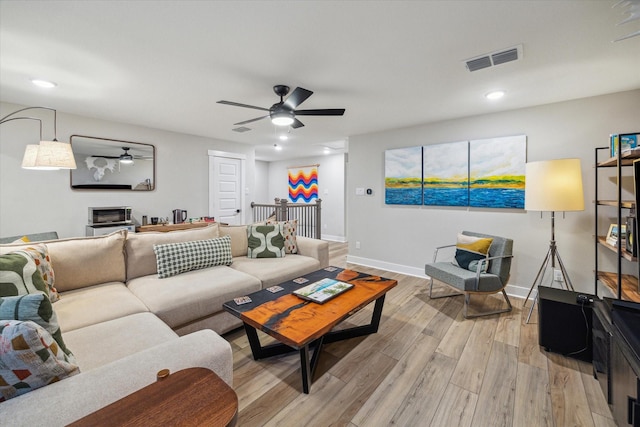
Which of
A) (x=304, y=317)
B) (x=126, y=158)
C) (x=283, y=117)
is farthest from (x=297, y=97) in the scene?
(x=126, y=158)

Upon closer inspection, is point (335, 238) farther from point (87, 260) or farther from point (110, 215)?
point (87, 260)

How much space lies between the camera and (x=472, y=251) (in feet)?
10.0

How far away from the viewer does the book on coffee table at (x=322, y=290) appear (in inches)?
80.4

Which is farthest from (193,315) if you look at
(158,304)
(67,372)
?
(67,372)

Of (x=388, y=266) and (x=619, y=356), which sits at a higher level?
(x=619, y=356)

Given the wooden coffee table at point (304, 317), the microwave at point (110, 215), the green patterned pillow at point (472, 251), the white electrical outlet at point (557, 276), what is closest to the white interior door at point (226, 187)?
the microwave at point (110, 215)

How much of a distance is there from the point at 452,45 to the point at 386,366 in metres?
2.40

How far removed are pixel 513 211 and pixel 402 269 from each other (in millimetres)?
1720

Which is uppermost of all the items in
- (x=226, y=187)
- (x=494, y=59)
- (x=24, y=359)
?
(x=494, y=59)

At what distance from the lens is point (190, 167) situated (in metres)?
4.88

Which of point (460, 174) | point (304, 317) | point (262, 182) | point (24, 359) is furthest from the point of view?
point (262, 182)

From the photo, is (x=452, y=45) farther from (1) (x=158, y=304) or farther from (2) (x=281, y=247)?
(1) (x=158, y=304)

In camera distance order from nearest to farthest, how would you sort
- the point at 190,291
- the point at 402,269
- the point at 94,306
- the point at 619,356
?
the point at 619,356 < the point at 94,306 < the point at 190,291 < the point at 402,269

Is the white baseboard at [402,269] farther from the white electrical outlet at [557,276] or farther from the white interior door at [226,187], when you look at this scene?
the white interior door at [226,187]
